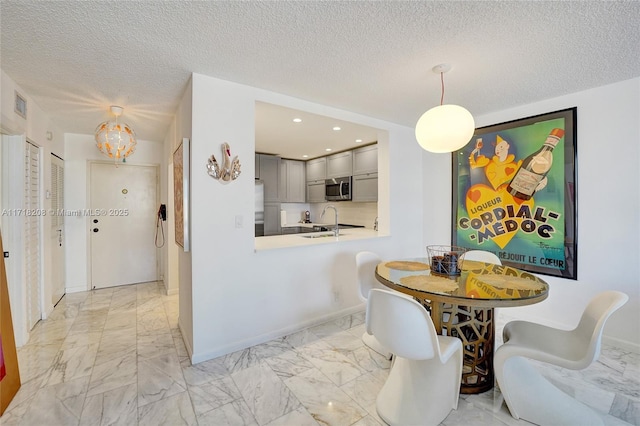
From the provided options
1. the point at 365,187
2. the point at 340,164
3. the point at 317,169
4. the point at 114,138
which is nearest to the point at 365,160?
the point at 365,187

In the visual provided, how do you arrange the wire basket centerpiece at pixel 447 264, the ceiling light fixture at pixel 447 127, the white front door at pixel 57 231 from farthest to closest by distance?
the white front door at pixel 57 231 → the wire basket centerpiece at pixel 447 264 → the ceiling light fixture at pixel 447 127

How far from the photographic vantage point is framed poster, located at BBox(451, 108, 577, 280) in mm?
2748

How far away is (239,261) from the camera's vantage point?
2.42m

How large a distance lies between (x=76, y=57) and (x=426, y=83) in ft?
8.83

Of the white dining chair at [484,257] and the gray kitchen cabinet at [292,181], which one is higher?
the gray kitchen cabinet at [292,181]

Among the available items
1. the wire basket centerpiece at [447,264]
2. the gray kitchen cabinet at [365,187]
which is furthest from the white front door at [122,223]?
the wire basket centerpiece at [447,264]

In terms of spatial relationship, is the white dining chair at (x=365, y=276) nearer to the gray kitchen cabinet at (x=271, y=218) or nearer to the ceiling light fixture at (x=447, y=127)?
the ceiling light fixture at (x=447, y=127)

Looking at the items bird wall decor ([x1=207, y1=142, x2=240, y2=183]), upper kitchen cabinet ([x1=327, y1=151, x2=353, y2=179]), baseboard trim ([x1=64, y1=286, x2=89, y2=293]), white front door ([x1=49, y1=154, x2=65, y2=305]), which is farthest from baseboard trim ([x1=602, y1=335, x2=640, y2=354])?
baseboard trim ([x1=64, y1=286, x2=89, y2=293])

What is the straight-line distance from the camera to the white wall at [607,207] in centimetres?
241

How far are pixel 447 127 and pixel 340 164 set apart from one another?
10.3 feet

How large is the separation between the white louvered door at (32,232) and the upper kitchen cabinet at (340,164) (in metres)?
3.90

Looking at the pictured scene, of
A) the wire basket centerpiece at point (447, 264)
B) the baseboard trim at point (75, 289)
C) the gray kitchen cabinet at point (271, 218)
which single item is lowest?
the baseboard trim at point (75, 289)

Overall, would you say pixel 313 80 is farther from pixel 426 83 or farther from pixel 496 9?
pixel 496 9

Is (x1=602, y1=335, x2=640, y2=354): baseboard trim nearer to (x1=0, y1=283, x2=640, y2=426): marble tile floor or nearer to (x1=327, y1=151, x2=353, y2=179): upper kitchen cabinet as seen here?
(x1=0, y1=283, x2=640, y2=426): marble tile floor
